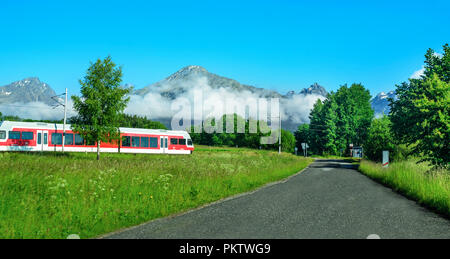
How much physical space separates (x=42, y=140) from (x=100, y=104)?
1146cm

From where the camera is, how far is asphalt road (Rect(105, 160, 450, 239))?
6.16 m

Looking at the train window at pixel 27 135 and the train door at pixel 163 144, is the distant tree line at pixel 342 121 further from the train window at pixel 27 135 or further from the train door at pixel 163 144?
the train window at pixel 27 135

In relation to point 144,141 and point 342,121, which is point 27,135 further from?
point 342,121

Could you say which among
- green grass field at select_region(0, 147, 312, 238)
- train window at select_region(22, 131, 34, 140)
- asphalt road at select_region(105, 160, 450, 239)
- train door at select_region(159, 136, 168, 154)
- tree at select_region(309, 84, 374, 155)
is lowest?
asphalt road at select_region(105, 160, 450, 239)

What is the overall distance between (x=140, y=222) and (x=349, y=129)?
66.2 metres

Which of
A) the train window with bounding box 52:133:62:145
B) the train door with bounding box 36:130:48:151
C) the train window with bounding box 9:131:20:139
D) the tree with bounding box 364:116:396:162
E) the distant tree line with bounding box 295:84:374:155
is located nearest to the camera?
the train window with bounding box 9:131:20:139

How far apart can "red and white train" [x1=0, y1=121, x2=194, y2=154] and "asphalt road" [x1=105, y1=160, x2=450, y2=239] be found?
20.5 metres

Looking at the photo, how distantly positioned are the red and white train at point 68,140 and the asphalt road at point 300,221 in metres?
20.5

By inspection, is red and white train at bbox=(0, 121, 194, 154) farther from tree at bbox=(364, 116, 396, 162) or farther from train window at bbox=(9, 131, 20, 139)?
tree at bbox=(364, 116, 396, 162)

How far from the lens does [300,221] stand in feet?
24.0

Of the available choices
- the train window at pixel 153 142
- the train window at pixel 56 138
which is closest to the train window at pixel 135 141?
the train window at pixel 153 142

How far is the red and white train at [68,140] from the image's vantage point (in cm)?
3038

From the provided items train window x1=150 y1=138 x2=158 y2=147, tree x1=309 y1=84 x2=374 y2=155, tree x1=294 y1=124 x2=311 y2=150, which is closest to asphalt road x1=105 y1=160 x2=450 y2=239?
train window x1=150 y1=138 x2=158 y2=147
